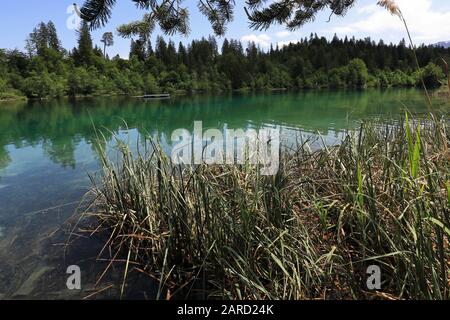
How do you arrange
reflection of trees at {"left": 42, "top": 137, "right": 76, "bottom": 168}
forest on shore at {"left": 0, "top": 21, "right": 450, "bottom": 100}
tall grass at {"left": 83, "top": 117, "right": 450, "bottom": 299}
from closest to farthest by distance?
1. tall grass at {"left": 83, "top": 117, "right": 450, "bottom": 299}
2. reflection of trees at {"left": 42, "top": 137, "right": 76, "bottom": 168}
3. forest on shore at {"left": 0, "top": 21, "right": 450, "bottom": 100}

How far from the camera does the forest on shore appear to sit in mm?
55219

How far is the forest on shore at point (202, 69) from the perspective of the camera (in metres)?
55.2

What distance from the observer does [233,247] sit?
9.13 feet

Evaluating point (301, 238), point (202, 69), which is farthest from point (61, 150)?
point (202, 69)

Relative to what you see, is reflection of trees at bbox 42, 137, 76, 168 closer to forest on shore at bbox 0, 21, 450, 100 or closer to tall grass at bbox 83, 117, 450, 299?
tall grass at bbox 83, 117, 450, 299

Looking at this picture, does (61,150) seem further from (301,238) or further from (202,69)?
(202,69)

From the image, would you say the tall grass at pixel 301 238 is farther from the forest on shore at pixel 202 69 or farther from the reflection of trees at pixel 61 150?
the forest on shore at pixel 202 69

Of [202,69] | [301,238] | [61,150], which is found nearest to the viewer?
[301,238]

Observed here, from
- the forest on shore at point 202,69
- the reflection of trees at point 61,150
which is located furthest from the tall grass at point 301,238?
the forest on shore at point 202,69

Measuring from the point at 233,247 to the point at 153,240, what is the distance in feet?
3.35

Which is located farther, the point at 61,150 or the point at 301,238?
the point at 61,150

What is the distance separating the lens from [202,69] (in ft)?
252

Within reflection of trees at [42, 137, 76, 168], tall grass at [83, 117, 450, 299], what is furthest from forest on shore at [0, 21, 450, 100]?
tall grass at [83, 117, 450, 299]

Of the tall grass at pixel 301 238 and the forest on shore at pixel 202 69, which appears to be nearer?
the tall grass at pixel 301 238
